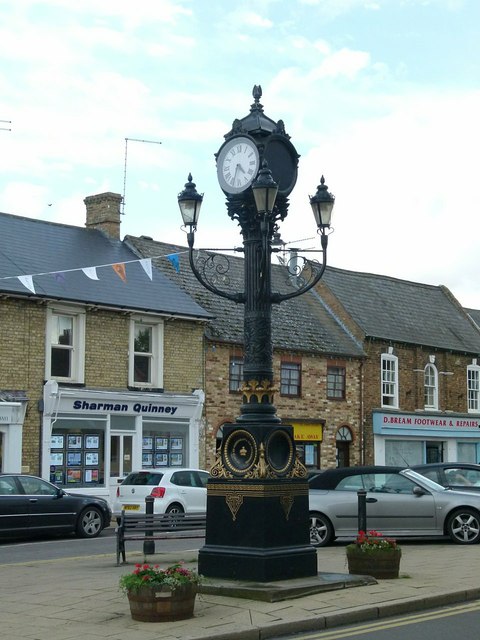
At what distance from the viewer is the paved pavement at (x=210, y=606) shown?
945 centimetres

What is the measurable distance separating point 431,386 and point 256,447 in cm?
2797

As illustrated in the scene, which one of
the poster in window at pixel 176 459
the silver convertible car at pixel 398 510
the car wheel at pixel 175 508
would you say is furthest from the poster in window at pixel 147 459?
the silver convertible car at pixel 398 510

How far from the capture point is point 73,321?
27.5 metres

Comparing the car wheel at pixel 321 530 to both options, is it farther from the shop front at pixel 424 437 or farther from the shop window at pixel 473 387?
the shop window at pixel 473 387

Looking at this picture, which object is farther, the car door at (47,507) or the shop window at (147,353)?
the shop window at (147,353)

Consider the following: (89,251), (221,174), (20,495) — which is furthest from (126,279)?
(221,174)

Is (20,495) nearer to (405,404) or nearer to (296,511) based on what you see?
(296,511)

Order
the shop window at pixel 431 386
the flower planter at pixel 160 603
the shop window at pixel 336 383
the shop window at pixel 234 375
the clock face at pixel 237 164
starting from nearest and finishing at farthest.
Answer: the flower planter at pixel 160 603
the clock face at pixel 237 164
the shop window at pixel 234 375
the shop window at pixel 336 383
the shop window at pixel 431 386

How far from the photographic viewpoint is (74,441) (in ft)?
89.3

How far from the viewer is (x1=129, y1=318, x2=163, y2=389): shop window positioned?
95.3 ft

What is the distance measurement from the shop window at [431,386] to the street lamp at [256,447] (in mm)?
26392

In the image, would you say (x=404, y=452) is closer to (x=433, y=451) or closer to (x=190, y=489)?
(x=433, y=451)

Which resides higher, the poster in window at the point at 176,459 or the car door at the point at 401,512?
the poster in window at the point at 176,459

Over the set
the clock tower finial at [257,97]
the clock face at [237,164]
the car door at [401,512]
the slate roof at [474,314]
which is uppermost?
the slate roof at [474,314]
